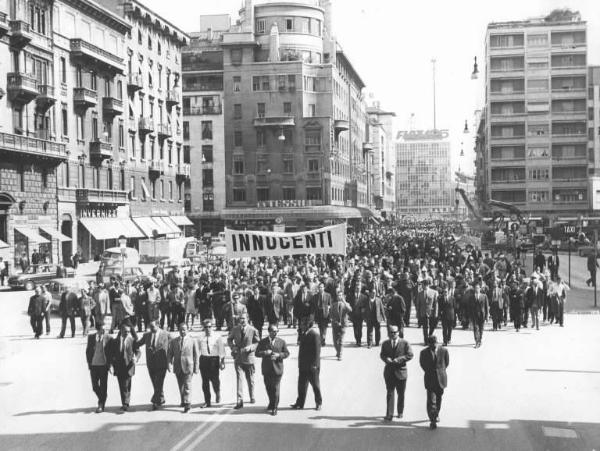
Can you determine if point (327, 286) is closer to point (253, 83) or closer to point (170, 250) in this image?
point (170, 250)

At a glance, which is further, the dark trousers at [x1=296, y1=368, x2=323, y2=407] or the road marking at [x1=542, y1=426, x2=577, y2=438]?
the dark trousers at [x1=296, y1=368, x2=323, y2=407]

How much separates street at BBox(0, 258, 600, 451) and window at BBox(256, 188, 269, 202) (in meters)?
61.1

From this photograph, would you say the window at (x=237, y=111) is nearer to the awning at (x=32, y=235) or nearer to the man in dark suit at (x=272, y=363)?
the awning at (x=32, y=235)

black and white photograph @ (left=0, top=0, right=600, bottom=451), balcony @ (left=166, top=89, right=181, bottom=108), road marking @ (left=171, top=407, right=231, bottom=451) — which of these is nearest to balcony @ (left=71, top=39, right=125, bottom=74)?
black and white photograph @ (left=0, top=0, right=600, bottom=451)

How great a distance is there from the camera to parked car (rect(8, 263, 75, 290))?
32.0 m

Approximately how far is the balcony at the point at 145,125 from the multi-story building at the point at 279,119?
21922 millimetres

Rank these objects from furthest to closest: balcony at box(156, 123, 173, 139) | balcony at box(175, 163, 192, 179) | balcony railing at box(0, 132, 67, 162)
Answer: balcony at box(175, 163, 192, 179), balcony at box(156, 123, 173, 139), balcony railing at box(0, 132, 67, 162)

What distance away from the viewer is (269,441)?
10.1 m

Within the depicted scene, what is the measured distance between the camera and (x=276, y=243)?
18.5 m

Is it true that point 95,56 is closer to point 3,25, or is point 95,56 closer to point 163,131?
point 3,25

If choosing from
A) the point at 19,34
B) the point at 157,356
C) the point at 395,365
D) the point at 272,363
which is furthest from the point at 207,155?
the point at 395,365

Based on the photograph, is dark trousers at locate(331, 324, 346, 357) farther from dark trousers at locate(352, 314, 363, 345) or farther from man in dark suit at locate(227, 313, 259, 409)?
man in dark suit at locate(227, 313, 259, 409)

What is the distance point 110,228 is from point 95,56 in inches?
436

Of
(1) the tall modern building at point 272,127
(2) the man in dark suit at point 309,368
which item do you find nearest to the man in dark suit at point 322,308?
(2) the man in dark suit at point 309,368
